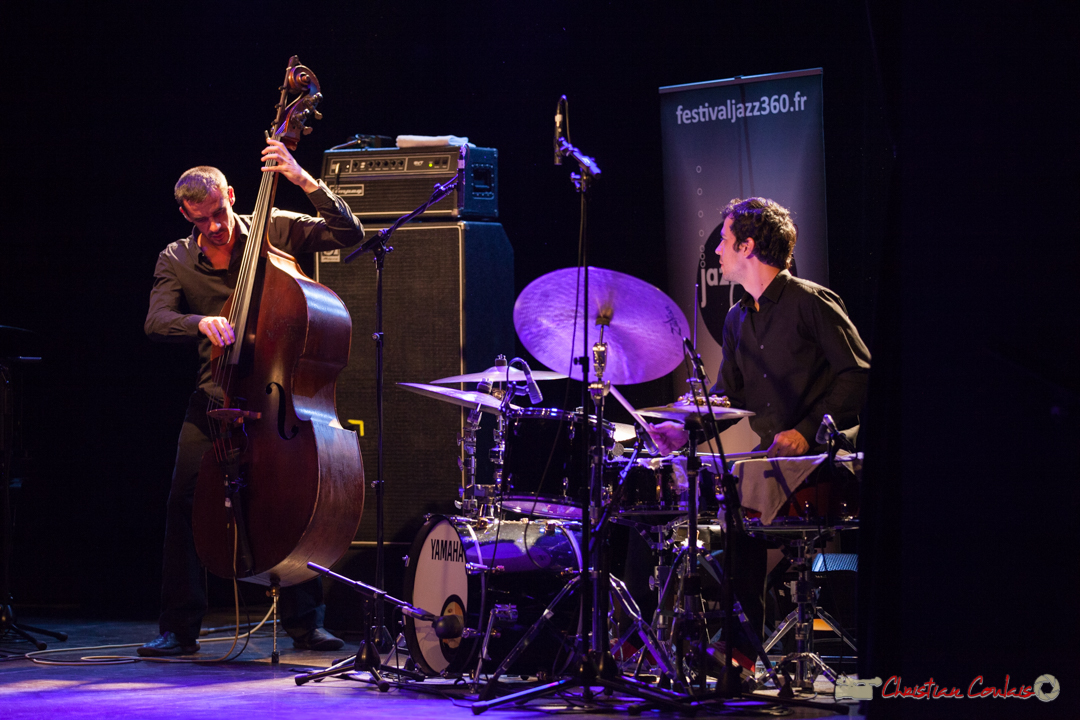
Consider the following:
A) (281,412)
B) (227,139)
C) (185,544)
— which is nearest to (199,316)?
(281,412)

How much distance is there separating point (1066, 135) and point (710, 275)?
2985mm

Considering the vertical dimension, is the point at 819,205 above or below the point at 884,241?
above

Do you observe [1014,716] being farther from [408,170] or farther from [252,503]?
[408,170]

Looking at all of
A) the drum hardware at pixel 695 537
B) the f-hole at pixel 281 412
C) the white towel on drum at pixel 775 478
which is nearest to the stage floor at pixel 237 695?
the drum hardware at pixel 695 537

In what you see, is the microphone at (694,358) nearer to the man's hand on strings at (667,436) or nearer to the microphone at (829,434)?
the man's hand on strings at (667,436)

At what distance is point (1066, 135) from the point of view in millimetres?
2449

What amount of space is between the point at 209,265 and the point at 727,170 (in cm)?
248

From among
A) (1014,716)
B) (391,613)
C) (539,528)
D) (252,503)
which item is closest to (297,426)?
(252,503)

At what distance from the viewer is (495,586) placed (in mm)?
4066

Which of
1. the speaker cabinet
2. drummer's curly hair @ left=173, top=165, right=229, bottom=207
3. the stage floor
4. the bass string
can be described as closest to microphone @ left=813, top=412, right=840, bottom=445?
the stage floor

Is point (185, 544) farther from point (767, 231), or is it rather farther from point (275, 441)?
point (767, 231)

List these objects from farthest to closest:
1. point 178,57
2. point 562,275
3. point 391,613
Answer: point 178,57
point 391,613
point 562,275

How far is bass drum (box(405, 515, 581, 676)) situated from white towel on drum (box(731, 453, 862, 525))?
843mm

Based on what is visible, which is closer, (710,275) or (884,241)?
(884,241)
